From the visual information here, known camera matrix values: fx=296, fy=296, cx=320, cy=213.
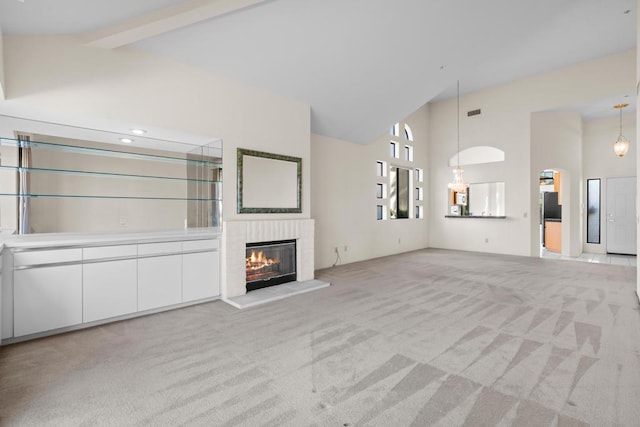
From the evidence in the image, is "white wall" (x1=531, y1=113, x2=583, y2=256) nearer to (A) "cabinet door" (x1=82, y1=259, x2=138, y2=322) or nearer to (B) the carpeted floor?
(B) the carpeted floor

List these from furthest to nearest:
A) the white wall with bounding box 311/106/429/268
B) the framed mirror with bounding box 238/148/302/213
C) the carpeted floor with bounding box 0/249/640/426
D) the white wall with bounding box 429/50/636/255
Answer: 1. the white wall with bounding box 429/50/636/255
2. the white wall with bounding box 311/106/429/268
3. the framed mirror with bounding box 238/148/302/213
4. the carpeted floor with bounding box 0/249/640/426

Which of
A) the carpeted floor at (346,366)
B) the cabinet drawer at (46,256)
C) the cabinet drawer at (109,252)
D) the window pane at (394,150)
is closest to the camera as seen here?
the carpeted floor at (346,366)

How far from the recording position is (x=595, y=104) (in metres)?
7.25

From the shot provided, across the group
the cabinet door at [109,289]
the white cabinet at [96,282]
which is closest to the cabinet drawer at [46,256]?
the white cabinet at [96,282]

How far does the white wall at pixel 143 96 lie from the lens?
2.86 meters

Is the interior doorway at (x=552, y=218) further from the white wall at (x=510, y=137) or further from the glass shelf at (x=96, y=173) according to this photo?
the glass shelf at (x=96, y=173)

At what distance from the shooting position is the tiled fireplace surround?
13.7ft

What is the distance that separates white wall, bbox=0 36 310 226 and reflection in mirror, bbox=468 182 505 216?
659 cm

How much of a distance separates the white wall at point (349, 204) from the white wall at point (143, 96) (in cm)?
151

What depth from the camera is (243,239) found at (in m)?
4.34

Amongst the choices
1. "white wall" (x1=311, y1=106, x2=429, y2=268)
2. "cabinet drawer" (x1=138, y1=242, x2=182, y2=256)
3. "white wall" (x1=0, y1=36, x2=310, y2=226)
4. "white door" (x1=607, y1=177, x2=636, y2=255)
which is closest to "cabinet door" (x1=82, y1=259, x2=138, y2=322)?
"cabinet drawer" (x1=138, y1=242, x2=182, y2=256)

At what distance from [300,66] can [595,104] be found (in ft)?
25.0

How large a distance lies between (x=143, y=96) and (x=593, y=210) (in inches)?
452

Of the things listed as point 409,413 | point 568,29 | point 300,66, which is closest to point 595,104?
point 568,29
